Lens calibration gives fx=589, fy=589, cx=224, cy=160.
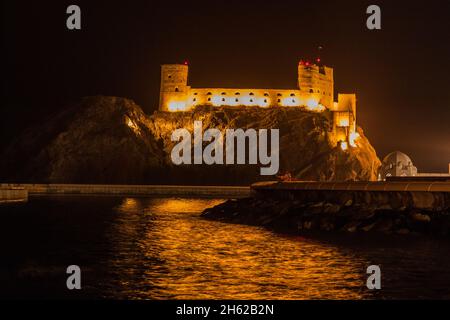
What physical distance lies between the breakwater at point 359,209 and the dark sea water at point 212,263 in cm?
144

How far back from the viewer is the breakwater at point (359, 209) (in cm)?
2980

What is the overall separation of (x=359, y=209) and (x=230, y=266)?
13.5 m

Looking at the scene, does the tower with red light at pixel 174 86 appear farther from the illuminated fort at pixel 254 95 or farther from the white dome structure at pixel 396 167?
the white dome structure at pixel 396 167

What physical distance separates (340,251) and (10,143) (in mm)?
93222

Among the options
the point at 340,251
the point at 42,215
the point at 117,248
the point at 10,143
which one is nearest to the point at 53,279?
the point at 117,248

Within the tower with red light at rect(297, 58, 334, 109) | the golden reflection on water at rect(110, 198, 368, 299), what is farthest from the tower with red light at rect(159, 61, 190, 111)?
the golden reflection on water at rect(110, 198, 368, 299)

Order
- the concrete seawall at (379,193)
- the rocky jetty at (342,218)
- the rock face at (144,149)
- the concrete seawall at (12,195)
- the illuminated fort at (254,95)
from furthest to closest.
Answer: the illuminated fort at (254,95) < the rock face at (144,149) < the concrete seawall at (12,195) < the concrete seawall at (379,193) < the rocky jetty at (342,218)

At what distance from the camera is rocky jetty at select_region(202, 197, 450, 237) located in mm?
29406

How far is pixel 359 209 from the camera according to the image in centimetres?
3300

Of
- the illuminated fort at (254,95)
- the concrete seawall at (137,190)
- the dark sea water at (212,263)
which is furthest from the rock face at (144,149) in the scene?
the dark sea water at (212,263)

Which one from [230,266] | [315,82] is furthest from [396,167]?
[230,266]

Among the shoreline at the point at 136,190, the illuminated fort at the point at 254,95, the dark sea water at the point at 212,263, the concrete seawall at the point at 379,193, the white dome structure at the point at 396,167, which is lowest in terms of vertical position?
the dark sea water at the point at 212,263

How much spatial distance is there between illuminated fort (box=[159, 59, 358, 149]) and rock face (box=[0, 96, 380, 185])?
70.0 inches
